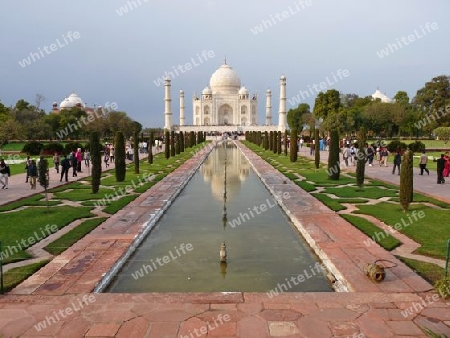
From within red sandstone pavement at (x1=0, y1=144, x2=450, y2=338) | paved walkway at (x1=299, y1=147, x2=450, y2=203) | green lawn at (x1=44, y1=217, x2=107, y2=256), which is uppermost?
paved walkway at (x1=299, y1=147, x2=450, y2=203)

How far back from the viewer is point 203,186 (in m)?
12.2

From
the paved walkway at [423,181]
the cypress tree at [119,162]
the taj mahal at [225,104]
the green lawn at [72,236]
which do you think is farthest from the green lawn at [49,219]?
the taj mahal at [225,104]

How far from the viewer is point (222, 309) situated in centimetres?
389

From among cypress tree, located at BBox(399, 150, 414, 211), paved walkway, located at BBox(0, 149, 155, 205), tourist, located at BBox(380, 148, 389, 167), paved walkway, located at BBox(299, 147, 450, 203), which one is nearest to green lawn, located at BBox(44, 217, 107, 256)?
paved walkway, located at BBox(0, 149, 155, 205)

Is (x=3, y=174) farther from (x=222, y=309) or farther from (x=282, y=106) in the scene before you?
(x=282, y=106)

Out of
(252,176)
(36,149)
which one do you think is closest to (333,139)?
(252,176)

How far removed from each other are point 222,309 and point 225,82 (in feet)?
223

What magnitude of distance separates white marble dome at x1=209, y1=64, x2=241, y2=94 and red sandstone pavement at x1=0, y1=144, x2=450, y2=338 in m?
66.6

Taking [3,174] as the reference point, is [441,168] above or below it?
above

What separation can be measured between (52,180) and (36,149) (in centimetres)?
1347

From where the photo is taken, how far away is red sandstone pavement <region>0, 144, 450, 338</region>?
352 cm

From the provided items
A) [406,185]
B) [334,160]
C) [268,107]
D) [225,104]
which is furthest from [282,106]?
[406,185]

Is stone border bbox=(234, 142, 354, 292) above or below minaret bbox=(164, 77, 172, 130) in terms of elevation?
below

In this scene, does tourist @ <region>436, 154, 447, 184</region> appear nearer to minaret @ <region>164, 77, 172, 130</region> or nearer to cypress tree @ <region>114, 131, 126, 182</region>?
cypress tree @ <region>114, 131, 126, 182</region>
